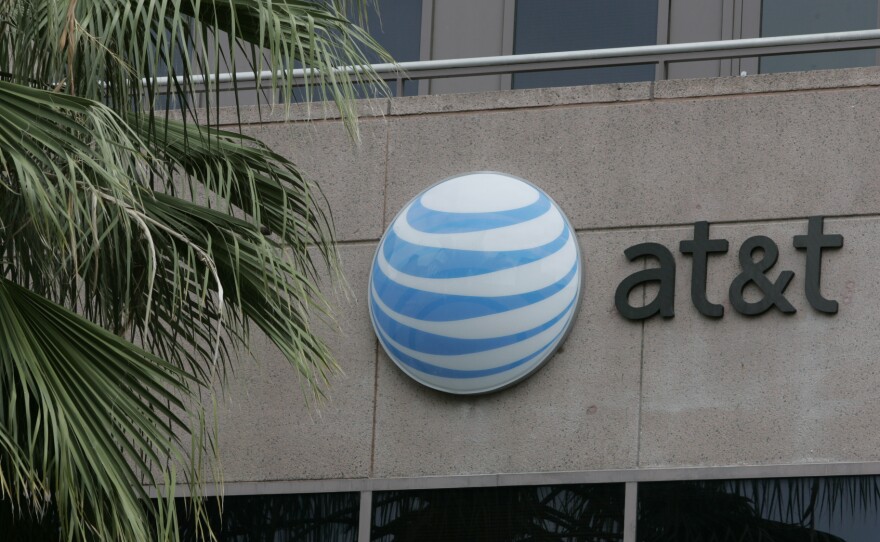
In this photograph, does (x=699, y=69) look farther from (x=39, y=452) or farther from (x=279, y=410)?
(x=39, y=452)

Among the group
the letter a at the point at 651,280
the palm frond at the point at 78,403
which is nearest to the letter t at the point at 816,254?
the letter a at the point at 651,280

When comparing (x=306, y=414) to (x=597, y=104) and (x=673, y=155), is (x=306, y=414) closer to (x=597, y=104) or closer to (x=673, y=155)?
(x=597, y=104)

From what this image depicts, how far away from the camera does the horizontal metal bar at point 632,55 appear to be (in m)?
11.0

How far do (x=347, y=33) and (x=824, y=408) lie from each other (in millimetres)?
3511

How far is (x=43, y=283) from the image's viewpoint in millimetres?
8156

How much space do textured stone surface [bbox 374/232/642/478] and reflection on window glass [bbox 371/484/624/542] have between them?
0.45 feet

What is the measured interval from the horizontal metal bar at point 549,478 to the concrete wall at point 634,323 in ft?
0.18

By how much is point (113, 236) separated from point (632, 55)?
4508mm

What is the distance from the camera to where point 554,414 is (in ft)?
34.8

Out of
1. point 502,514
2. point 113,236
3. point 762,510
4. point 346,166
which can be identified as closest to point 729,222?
point 762,510

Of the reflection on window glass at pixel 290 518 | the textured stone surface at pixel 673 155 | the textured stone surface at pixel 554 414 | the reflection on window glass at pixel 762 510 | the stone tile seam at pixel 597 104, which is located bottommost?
the reflection on window glass at pixel 290 518

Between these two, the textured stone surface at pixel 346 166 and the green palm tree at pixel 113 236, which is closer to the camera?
the green palm tree at pixel 113 236

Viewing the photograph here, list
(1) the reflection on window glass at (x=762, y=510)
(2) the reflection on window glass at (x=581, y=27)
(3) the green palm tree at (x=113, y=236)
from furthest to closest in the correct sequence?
1. (2) the reflection on window glass at (x=581, y=27)
2. (1) the reflection on window glass at (x=762, y=510)
3. (3) the green palm tree at (x=113, y=236)

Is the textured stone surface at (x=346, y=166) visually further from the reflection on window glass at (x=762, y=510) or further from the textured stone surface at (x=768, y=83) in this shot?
the reflection on window glass at (x=762, y=510)
